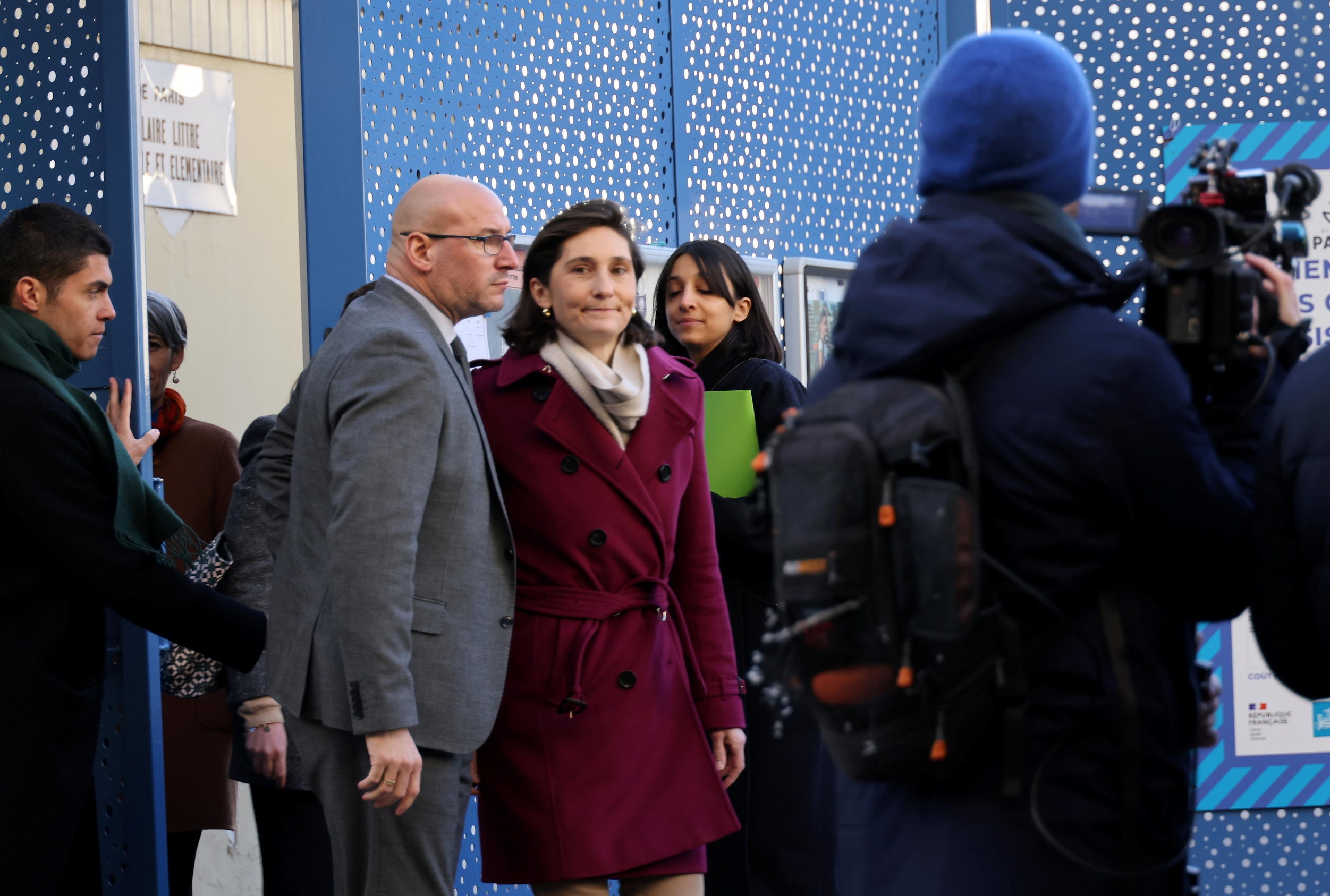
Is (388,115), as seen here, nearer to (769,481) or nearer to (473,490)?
(473,490)

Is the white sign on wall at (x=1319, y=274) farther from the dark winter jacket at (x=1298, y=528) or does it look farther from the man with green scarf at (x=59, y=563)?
the man with green scarf at (x=59, y=563)

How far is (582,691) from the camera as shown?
3.03m

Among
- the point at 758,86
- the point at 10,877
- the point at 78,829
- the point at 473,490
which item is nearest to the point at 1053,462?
the point at 473,490

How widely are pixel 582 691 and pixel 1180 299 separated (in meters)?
1.47

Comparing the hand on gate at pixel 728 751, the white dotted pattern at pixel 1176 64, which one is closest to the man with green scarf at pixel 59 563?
the hand on gate at pixel 728 751

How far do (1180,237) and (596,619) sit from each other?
145 cm

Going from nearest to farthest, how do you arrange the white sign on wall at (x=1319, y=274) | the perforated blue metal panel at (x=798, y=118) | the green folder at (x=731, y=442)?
the green folder at (x=731, y=442), the white sign on wall at (x=1319, y=274), the perforated blue metal panel at (x=798, y=118)

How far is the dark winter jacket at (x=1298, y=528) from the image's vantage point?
6.64 ft

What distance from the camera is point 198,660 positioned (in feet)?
12.3

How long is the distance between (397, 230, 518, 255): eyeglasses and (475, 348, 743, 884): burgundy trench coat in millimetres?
240

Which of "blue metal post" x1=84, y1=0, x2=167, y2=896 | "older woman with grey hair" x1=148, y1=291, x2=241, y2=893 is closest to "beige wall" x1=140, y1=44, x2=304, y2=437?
"older woman with grey hair" x1=148, y1=291, x2=241, y2=893

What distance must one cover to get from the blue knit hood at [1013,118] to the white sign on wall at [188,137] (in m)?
5.95

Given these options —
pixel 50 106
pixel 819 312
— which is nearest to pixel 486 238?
pixel 50 106

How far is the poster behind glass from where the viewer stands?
5336mm
